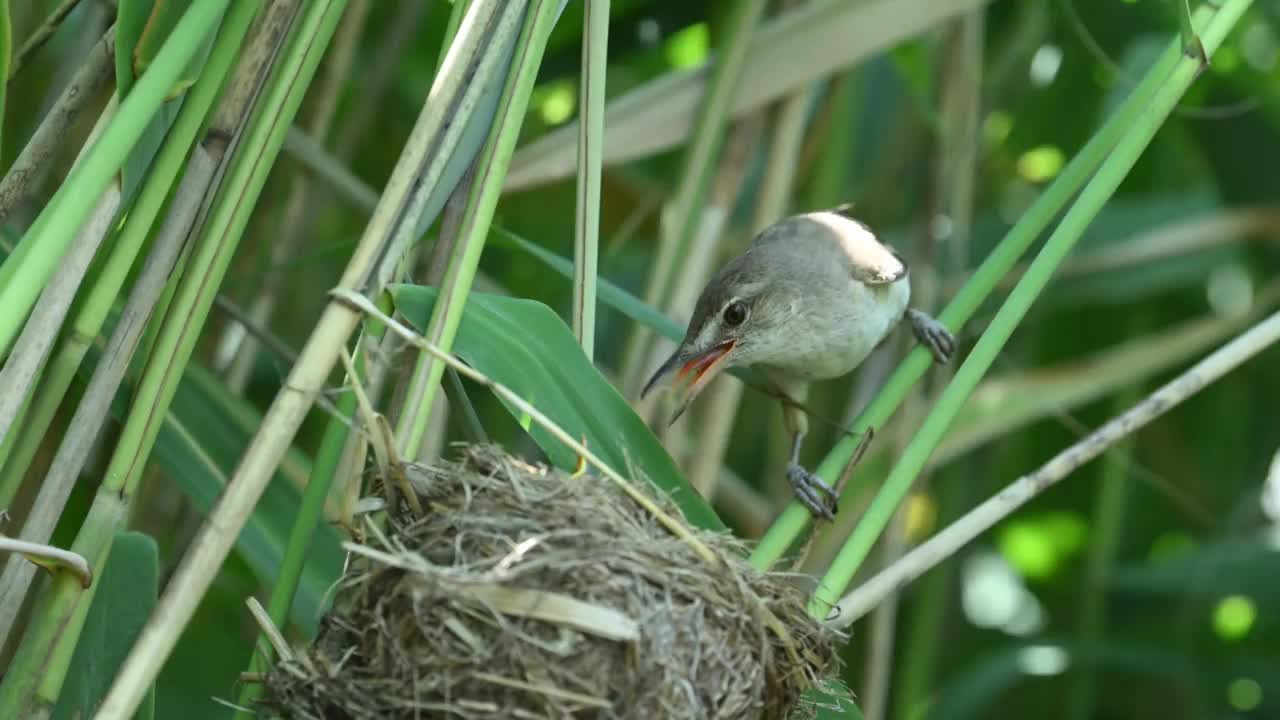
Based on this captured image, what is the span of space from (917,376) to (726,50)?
110cm

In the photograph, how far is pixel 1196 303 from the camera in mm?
4727

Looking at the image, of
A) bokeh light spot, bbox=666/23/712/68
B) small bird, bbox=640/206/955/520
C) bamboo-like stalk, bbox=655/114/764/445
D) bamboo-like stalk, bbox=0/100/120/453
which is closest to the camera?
bamboo-like stalk, bbox=0/100/120/453

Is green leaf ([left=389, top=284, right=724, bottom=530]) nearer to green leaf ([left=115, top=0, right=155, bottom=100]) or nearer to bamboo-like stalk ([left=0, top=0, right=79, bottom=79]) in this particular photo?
green leaf ([left=115, top=0, right=155, bottom=100])

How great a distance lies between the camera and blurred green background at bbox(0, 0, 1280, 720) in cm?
344

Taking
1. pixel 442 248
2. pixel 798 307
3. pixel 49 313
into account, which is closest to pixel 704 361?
pixel 798 307

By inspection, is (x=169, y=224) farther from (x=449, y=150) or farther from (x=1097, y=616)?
(x=1097, y=616)

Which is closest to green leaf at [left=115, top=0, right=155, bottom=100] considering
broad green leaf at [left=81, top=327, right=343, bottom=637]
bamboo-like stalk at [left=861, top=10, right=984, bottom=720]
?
broad green leaf at [left=81, top=327, right=343, bottom=637]

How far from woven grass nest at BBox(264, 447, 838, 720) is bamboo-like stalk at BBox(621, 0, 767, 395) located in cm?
119

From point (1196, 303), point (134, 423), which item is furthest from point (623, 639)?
point (1196, 303)

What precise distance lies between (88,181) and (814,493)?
1.26 meters

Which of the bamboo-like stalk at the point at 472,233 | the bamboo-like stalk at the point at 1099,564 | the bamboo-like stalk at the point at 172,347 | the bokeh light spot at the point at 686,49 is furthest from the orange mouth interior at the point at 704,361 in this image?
the bokeh light spot at the point at 686,49

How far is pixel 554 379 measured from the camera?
1.92 metres

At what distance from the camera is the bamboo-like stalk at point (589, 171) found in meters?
1.99

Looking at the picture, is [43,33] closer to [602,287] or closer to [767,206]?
[602,287]
